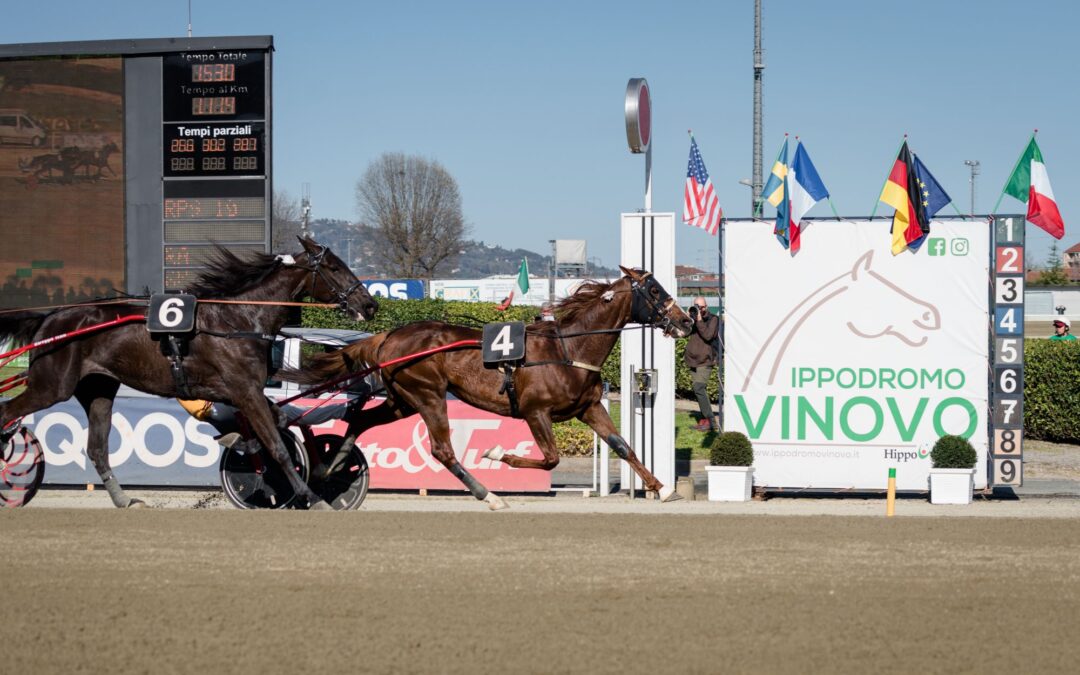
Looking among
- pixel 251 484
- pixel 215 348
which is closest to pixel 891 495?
pixel 251 484

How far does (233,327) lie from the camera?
958 centimetres

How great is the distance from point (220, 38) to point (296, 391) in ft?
14.9

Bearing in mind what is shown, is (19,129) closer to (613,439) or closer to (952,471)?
(613,439)

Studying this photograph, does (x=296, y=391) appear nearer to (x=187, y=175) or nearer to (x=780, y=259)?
(x=187, y=175)

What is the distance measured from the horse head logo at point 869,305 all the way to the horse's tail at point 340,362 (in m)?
4.30

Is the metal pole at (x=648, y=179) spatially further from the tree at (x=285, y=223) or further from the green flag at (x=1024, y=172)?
the tree at (x=285, y=223)

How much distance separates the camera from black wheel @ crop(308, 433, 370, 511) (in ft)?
33.5

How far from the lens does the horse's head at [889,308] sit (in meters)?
12.1

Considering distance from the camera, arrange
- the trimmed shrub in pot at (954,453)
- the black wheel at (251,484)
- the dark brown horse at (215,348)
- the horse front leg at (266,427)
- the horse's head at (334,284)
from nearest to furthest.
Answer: the horse front leg at (266,427), the dark brown horse at (215,348), the horse's head at (334,284), the black wheel at (251,484), the trimmed shrub in pot at (954,453)

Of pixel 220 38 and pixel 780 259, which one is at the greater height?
pixel 220 38

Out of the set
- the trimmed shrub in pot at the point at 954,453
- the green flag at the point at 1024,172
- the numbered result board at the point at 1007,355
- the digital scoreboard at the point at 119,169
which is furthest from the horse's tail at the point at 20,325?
the green flag at the point at 1024,172

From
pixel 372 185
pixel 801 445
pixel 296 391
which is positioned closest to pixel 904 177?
pixel 801 445

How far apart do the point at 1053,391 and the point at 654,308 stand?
8.44 meters

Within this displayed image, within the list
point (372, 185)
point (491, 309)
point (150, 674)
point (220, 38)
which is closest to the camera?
point (150, 674)
